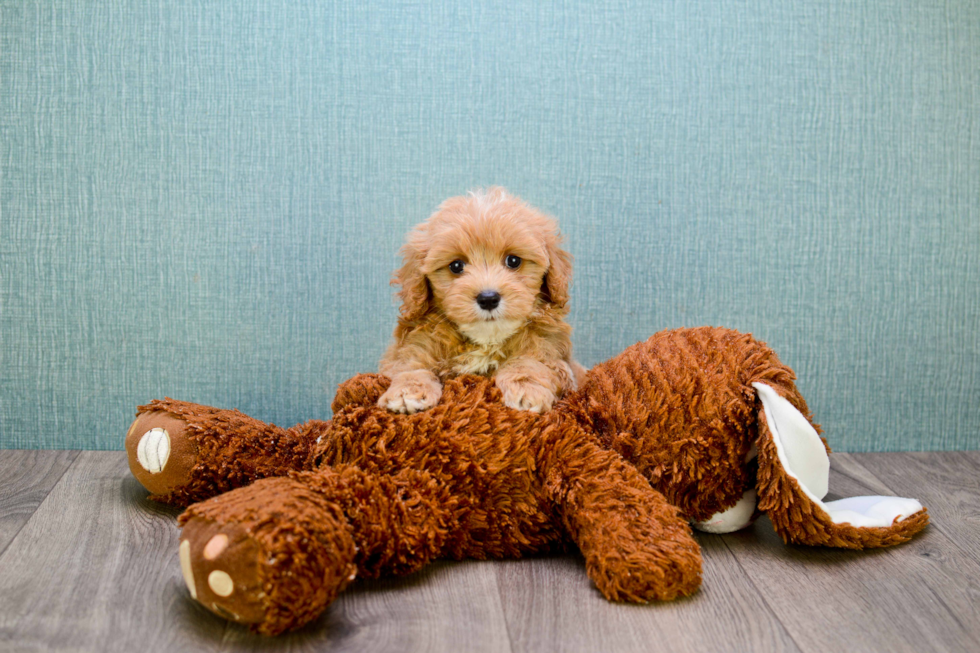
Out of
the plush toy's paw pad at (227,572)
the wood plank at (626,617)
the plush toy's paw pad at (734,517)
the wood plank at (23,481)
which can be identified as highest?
the plush toy's paw pad at (227,572)

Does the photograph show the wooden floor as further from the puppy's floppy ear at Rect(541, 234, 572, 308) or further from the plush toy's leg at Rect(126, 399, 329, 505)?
the puppy's floppy ear at Rect(541, 234, 572, 308)

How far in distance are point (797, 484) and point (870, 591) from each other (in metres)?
0.20

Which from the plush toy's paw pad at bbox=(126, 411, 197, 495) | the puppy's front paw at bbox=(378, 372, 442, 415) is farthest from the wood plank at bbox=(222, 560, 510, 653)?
the plush toy's paw pad at bbox=(126, 411, 197, 495)

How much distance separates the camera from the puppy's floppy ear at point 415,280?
1.52 m

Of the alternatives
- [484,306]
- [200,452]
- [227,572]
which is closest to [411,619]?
[227,572]

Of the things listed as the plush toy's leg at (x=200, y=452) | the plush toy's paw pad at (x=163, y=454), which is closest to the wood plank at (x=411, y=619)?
the plush toy's leg at (x=200, y=452)

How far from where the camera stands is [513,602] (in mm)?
1254

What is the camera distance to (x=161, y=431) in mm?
1642

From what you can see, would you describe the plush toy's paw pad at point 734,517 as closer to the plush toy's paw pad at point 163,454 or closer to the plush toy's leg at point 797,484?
the plush toy's leg at point 797,484

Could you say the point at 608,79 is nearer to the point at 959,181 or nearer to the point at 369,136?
the point at 369,136

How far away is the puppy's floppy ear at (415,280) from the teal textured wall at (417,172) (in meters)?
0.49

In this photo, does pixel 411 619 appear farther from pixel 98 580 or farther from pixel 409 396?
pixel 98 580

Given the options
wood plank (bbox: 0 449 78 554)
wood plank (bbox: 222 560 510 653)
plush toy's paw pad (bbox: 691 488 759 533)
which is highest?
plush toy's paw pad (bbox: 691 488 759 533)

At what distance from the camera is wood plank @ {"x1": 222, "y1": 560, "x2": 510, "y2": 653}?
44.1 inches
